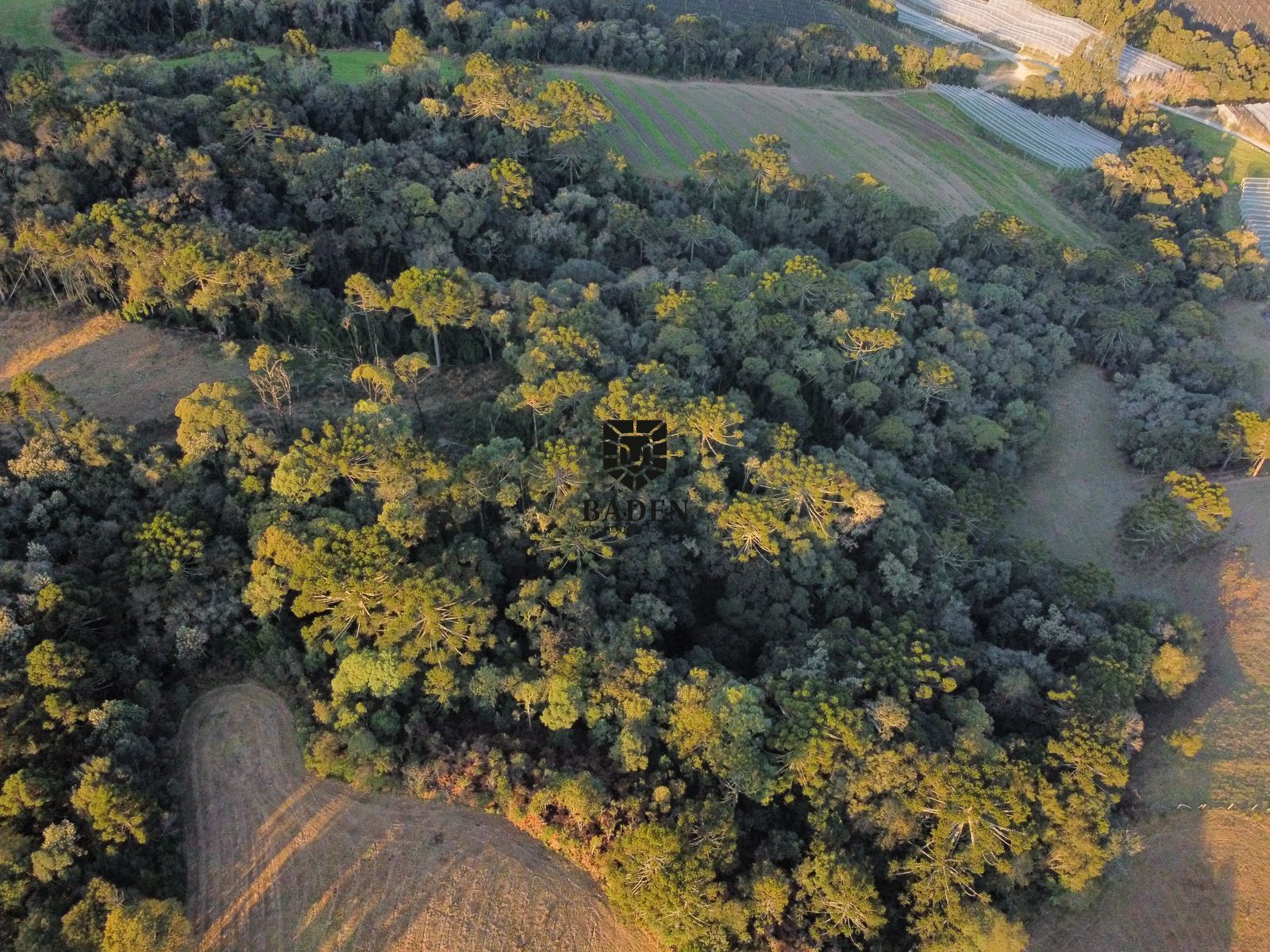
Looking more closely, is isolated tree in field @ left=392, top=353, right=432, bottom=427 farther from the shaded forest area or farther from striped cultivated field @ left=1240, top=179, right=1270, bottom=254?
striped cultivated field @ left=1240, top=179, right=1270, bottom=254

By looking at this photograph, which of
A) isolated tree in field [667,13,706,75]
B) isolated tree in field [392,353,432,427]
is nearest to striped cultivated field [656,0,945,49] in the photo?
isolated tree in field [667,13,706,75]

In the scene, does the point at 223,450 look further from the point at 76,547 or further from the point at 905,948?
the point at 905,948

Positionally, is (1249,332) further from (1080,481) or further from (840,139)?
(840,139)

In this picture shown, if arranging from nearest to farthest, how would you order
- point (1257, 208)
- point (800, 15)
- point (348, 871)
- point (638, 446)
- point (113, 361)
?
point (348, 871) → point (638, 446) → point (113, 361) → point (1257, 208) → point (800, 15)

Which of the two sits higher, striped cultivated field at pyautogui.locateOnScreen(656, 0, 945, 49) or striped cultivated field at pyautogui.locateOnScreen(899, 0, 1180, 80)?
striped cultivated field at pyautogui.locateOnScreen(899, 0, 1180, 80)

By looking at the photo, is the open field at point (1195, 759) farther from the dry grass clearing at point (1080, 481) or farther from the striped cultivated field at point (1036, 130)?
the striped cultivated field at point (1036, 130)

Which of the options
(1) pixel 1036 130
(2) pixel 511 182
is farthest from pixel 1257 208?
(2) pixel 511 182

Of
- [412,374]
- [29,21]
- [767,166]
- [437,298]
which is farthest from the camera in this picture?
[29,21]

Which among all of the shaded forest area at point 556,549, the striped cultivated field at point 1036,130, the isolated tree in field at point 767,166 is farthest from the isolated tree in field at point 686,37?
the shaded forest area at point 556,549
